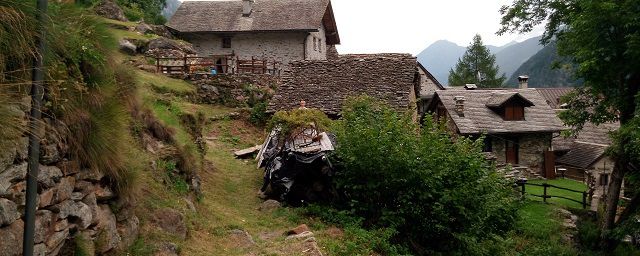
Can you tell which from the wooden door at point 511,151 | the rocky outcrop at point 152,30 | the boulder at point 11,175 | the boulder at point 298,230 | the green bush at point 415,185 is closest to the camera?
the boulder at point 11,175

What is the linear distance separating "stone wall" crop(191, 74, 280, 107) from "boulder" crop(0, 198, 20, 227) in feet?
66.5

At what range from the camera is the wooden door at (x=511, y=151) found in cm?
2878

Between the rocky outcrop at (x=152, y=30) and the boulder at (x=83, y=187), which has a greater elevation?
the rocky outcrop at (x=152, y=30)

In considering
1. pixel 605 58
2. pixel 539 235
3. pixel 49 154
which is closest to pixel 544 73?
pixel 539 235

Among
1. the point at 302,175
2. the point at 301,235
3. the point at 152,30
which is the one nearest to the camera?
the point at 301,235

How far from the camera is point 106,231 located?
5.97m

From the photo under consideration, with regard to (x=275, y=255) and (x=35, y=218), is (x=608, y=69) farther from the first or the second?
(x=35, y=218)

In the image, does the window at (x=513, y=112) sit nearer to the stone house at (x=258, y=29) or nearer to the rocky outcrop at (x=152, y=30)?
the stone house at (x=258, y=29)

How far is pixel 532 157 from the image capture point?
29094 millimetres

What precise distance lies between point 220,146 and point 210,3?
21.0 m

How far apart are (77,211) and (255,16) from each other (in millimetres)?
29660

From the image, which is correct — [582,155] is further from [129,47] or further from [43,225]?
[43,225]

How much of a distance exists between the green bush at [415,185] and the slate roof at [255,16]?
21.4 m

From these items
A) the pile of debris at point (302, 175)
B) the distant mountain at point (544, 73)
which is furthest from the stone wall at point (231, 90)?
the distant mountain at point (544, 73)
